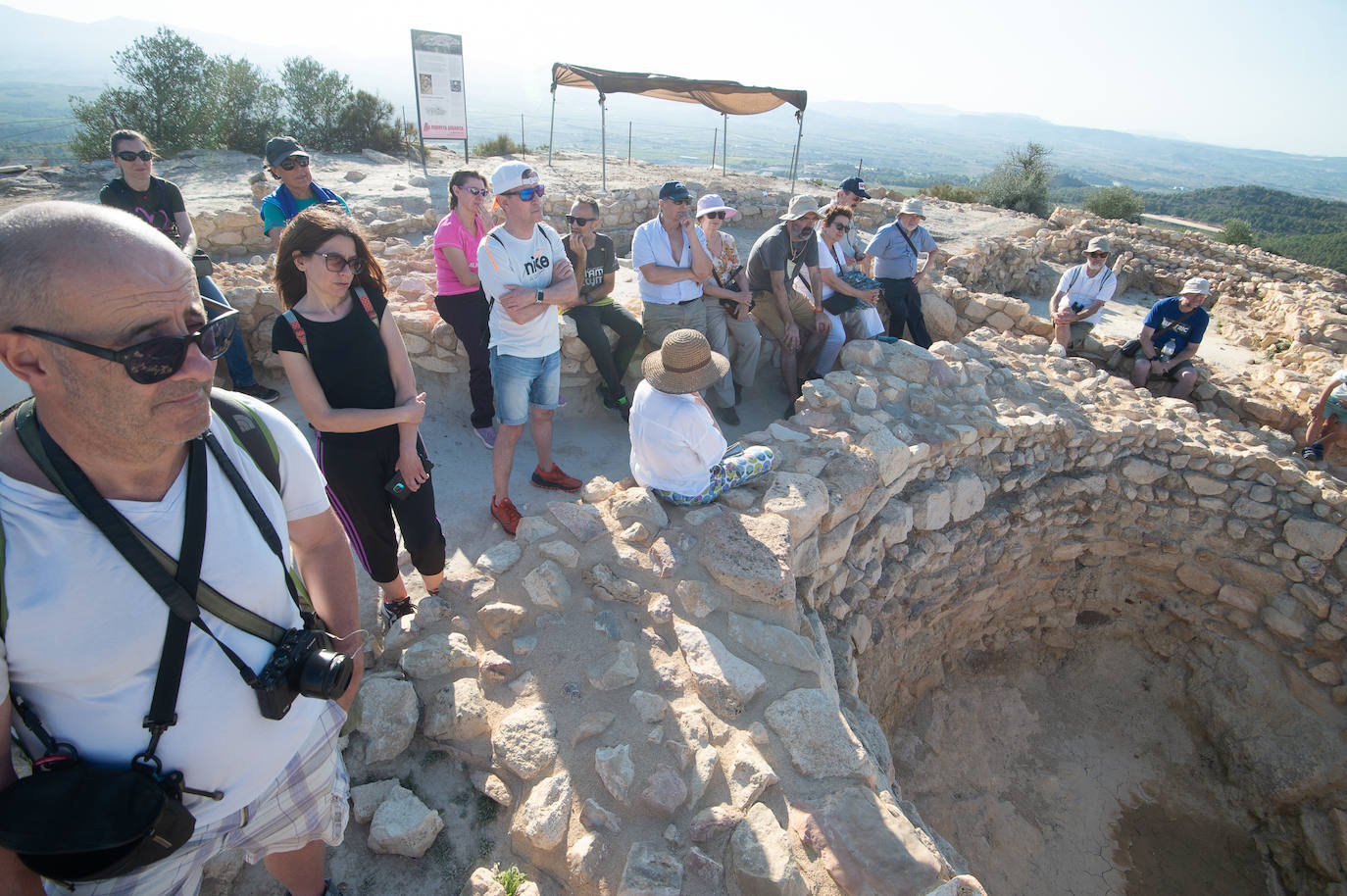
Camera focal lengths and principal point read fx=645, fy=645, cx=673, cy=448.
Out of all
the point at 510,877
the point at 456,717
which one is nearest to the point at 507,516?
the point at 456,717

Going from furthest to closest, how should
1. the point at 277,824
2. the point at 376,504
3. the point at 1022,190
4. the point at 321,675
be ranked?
the point at 1022,190 → the point at 376,504 → the point at 277,824 → the point at 321,675

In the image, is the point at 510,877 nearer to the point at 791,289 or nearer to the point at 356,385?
the point at 356,385

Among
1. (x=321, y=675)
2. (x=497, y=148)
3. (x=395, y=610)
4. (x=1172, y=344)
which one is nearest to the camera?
(x=321, y=675)

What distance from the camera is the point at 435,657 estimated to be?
2.72 metres

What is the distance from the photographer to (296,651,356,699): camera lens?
1.61 meters

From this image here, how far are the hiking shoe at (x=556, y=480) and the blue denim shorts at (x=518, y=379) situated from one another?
544 millimetres

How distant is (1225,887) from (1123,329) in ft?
26.4

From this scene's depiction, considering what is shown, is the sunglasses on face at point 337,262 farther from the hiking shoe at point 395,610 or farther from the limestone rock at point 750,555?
the limestone rock at point 750,555

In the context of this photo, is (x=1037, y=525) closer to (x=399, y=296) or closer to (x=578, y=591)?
(x=578, y=591)

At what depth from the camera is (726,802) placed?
2336mm

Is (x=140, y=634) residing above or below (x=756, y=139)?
below

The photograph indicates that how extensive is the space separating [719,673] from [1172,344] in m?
7.07

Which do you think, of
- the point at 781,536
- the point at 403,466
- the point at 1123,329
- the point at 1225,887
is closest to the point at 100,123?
the point at 403,466

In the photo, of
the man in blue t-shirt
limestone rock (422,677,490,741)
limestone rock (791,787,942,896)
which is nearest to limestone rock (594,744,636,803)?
limestone rock (422,677,490,741)
